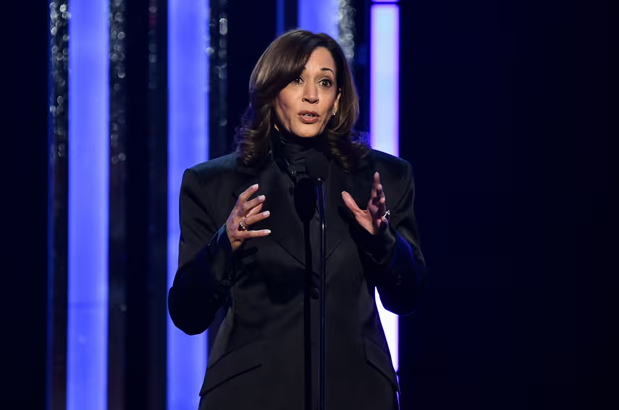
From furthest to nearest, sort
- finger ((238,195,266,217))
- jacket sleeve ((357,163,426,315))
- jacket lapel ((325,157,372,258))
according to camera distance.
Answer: jacket lapel ((325,157,372,258))
jacket sleeve ((357,163,426,315))
finger ((238,195,266,217))

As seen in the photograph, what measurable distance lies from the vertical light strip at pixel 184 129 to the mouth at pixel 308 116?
1096 millimetres

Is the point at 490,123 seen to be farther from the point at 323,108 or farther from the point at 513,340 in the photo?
the point at 323,108

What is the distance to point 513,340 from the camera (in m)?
2.81

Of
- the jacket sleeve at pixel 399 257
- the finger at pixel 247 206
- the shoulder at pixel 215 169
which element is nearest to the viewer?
the finger at pixel 247 206

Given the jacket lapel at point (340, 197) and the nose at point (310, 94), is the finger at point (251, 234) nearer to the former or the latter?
the jacket lapel at point (340, 197)

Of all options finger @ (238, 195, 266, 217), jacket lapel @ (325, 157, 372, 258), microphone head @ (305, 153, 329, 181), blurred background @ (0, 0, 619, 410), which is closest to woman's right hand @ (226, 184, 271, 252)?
finger @ (238, 195, 266, 217)

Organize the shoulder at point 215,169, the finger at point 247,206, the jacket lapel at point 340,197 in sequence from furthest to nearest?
the shoulder at point 215,169, the jacket lapel at point 340,197, the finger at point 247,206

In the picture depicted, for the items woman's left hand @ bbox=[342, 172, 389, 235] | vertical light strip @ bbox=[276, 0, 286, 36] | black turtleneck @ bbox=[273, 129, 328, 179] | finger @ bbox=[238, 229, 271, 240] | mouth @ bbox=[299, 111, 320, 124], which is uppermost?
vertical light strip @ bbox=[276, 0, 286, 36]

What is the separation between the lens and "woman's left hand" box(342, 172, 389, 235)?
4.69ft

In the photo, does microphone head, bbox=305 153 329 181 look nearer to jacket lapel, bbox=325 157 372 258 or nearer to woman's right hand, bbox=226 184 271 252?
woman's right hand, bbox=226 184 271 252

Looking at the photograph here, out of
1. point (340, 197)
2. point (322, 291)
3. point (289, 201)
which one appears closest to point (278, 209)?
point (289, 201)

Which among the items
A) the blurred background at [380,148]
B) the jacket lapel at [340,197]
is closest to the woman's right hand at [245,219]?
the jacket lapel at [340,197]

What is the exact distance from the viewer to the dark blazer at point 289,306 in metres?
1.51
